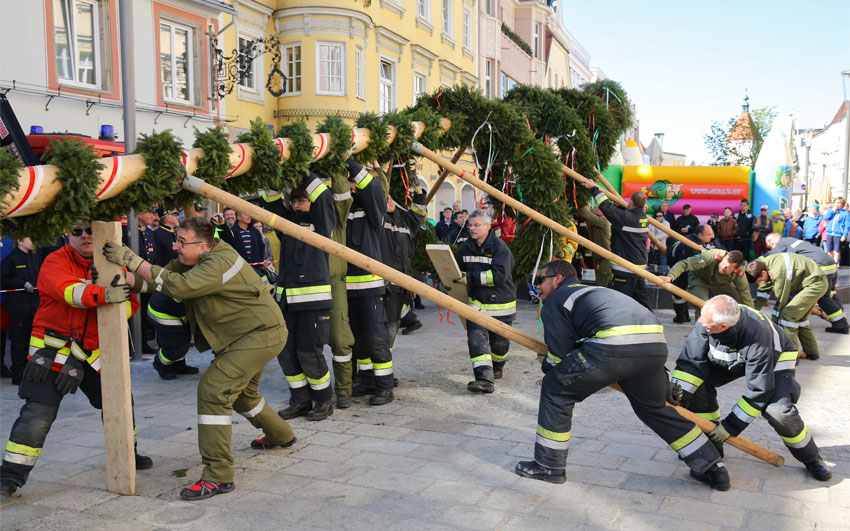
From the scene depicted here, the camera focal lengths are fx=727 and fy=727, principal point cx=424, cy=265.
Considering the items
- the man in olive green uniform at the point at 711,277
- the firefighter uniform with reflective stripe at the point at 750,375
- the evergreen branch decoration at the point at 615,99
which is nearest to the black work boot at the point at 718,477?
the firefighter uniform with reflective stripe at the point at 750,375

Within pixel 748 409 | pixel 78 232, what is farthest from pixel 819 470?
pixel 78 232

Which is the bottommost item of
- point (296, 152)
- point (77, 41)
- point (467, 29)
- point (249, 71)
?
point (296, 152)

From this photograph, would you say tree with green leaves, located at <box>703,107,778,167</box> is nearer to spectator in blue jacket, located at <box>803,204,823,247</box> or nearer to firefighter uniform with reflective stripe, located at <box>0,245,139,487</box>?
spectator in blue jacket, located at <box>803,204,823,247</box>

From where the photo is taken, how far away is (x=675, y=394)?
520 cm

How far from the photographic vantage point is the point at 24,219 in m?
4.20

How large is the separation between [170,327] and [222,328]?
319cm

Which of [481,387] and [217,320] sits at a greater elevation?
[217,320]

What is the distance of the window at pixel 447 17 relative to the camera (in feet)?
91.7

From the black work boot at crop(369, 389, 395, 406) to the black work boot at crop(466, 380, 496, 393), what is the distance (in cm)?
85

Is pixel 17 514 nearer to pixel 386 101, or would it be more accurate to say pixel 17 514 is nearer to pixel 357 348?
pixel 357 348

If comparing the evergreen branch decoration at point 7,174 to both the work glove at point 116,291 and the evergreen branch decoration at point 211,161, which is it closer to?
the work glove at point 116,291

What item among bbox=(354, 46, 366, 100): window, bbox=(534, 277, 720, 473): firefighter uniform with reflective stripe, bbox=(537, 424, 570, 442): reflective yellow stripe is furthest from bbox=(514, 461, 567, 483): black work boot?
bbox=(354, 46, 366, 100): window

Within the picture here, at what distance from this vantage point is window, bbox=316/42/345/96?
2005 cm

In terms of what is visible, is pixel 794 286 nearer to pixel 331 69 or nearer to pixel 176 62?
pixel 176 62
